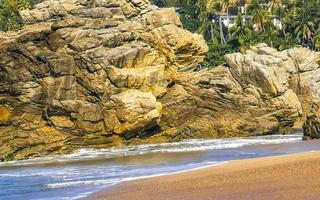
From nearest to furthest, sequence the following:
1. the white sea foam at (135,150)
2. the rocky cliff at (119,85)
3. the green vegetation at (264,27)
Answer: the white sea foam at (135,150) < the rocky cliff at (119,85) < the green vegetation at (264,27)

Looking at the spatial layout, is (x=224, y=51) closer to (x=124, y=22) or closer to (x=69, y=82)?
(x=124, y=22)

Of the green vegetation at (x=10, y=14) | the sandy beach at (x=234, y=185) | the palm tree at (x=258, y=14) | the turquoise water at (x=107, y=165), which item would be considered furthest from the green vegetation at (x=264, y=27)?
the sandy beach at (x=234, y=185)

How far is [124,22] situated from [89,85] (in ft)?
24.9

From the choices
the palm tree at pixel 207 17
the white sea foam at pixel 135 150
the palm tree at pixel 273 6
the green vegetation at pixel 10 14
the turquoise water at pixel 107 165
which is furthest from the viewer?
the palm tree at pixel 207 17

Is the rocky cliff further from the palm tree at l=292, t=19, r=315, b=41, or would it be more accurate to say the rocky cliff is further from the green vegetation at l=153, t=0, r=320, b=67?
the palm tree at l=292, t=19, r=315, b=41

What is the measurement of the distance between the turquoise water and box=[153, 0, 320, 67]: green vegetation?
4147 cm

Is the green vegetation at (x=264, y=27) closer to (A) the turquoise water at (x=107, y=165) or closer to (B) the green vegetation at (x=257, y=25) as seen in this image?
(B) the green vegetation at (x=257, y=25)

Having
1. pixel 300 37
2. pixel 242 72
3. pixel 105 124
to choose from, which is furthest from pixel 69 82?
pixel 300 37

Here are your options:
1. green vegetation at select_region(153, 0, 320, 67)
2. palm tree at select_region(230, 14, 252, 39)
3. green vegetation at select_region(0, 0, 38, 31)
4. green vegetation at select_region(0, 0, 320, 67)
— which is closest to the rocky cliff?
green vegetation at select_region(153, 0, 320, 67)

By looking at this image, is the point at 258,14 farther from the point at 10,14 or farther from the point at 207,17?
the point at 10,14

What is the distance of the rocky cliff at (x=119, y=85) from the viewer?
4275cm

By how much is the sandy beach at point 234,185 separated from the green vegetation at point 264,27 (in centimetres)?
6503

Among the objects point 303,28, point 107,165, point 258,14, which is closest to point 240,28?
point 258,14

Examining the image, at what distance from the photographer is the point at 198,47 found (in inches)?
2096
